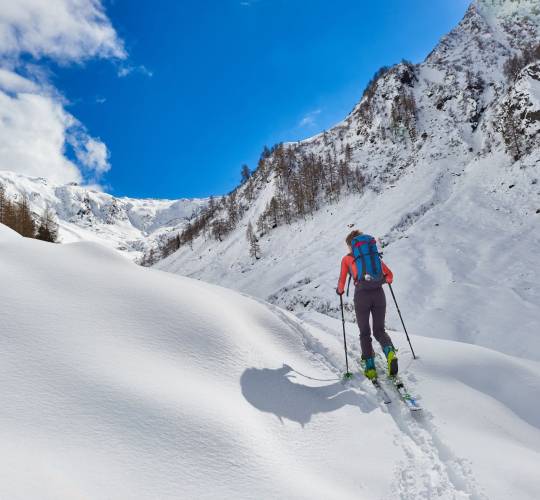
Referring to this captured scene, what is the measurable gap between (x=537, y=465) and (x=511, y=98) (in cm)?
5057

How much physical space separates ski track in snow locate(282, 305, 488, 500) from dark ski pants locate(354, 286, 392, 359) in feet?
3.35

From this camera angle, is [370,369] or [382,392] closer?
[382,392]

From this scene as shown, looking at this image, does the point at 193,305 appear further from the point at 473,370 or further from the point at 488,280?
the point at 488,280

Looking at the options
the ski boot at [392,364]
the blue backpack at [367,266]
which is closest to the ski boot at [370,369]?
the ski boot at [392,364]

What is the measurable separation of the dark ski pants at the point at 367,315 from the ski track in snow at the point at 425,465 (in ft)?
3.35

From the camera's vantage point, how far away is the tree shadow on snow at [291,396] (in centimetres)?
434

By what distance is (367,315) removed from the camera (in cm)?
622

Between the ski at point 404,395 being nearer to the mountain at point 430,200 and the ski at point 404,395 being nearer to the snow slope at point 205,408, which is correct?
the snow slope at point 205,408

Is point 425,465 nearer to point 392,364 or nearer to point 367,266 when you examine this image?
point 392,364

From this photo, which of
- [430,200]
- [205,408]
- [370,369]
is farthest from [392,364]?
[430,200]

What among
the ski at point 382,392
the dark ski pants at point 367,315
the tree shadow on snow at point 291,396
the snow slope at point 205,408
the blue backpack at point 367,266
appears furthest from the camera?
the blue backpack at point 367,266

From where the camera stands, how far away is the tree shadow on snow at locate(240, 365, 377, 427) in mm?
4344

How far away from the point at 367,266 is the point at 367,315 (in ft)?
3.11

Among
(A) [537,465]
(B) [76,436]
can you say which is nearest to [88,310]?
(B) [76,436]
